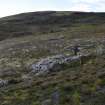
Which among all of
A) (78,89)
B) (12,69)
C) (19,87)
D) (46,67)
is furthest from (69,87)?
(12,69)

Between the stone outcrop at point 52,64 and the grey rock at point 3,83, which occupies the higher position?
the stone outcrop at point 52,64

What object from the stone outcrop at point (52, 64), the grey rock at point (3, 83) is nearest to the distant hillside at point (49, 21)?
the stone outcrop at point (52, 64)

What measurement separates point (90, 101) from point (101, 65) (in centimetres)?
777

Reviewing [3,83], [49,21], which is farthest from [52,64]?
[49,21]

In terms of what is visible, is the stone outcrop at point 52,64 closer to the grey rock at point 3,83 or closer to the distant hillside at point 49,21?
the grey rock at point 3,83

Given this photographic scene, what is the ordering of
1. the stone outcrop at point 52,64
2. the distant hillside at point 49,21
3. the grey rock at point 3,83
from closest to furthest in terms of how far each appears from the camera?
the grey rock at point 3,83
the stone outcrop at point 52,64
the distant hillside at point 49,21

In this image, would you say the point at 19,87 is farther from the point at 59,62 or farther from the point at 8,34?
the point at 8,34

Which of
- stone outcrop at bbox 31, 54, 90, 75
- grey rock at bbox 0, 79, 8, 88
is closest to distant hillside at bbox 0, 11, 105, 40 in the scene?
stone outcrop at bbox 31, 54, 90, 75

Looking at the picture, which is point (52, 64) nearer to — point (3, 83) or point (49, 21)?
point (3, 83)

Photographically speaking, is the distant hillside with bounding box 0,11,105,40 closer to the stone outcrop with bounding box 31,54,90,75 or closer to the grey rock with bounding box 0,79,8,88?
the stone outcrop with bounding box 31,54,90,75

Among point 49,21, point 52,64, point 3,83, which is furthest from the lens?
point 49,21

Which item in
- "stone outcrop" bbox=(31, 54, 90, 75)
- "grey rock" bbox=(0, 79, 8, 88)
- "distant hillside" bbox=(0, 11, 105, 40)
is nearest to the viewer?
"grey rock" bbox=(0, 79, 8, 88)

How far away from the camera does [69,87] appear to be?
20.8 meters

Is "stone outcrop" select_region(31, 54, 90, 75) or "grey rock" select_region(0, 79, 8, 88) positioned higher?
"stone outcrop" select_region(31, 54, 90, 75)
